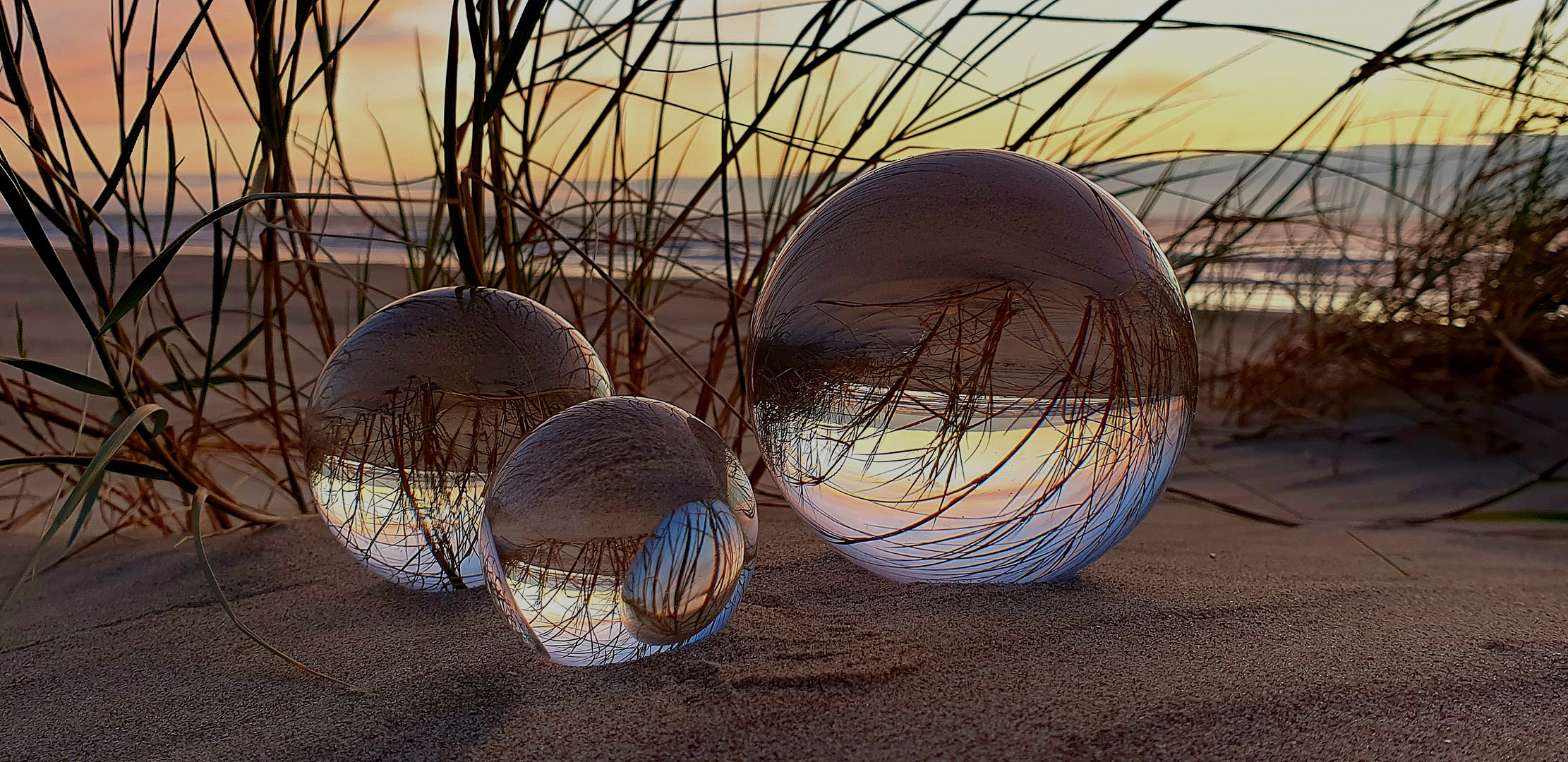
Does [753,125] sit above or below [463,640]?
above

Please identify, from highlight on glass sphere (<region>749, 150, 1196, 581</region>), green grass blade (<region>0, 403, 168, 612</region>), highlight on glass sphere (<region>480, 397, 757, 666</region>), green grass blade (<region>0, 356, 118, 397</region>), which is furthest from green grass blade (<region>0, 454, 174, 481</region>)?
highlight on glass sphere (<region>749, 150, 1196, 581</region>)

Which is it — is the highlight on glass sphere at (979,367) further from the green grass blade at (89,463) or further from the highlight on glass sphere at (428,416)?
the green grass blade at (89,463)

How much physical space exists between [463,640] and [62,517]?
1.74 ft

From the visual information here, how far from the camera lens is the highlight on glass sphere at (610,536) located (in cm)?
115

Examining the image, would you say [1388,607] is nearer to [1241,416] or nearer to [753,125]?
[753,125]

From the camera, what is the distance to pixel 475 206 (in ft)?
5.79

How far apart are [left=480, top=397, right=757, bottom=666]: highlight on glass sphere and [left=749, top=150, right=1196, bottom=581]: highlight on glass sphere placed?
173 mm

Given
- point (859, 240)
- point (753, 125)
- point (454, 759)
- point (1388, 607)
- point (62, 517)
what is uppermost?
point (753, 125)

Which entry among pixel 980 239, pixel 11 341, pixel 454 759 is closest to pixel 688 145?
pixel 980 239

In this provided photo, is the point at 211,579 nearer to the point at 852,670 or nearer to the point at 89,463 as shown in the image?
the point at 89,463

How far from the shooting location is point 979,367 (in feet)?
3.82

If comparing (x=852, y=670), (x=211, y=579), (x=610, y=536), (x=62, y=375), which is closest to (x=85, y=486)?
(x=211, y=579)

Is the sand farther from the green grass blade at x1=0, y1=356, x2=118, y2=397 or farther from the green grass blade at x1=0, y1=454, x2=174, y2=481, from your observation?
the green grass blade at x1=0, y1=356, x2=118, y2=397

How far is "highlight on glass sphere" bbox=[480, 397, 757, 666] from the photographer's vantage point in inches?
45.1
